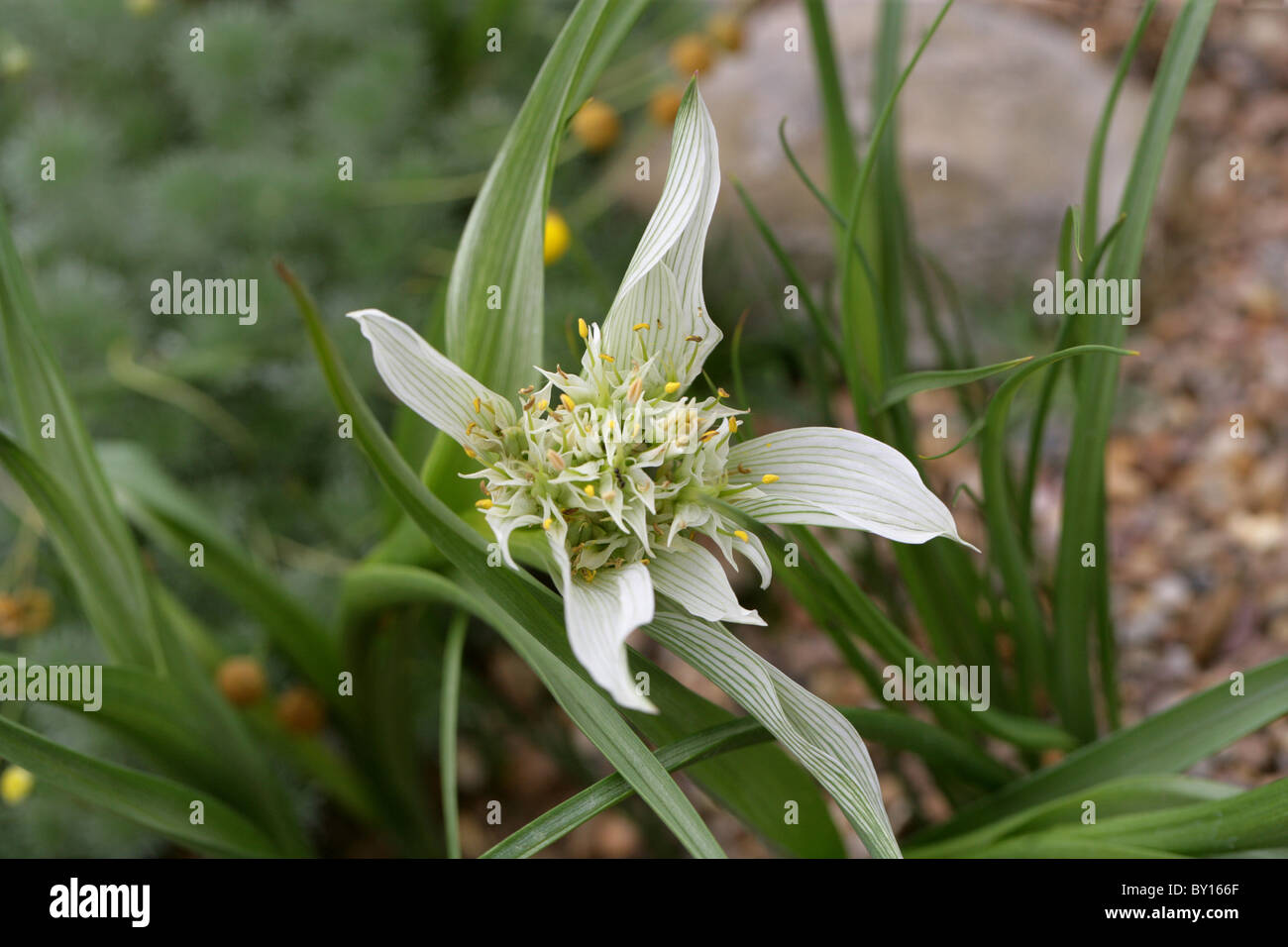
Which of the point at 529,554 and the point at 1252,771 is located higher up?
the point at 529,554

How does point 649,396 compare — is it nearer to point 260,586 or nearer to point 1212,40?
point 260,586

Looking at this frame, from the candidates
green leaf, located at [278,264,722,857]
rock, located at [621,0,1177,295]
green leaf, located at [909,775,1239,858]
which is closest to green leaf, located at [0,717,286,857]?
green leaf, located at [278,264,722,857]

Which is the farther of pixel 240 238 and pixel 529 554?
pixel 240 238

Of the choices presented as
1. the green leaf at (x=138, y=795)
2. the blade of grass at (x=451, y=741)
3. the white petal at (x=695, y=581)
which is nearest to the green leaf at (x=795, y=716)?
the white petal at (x=695, y=581)

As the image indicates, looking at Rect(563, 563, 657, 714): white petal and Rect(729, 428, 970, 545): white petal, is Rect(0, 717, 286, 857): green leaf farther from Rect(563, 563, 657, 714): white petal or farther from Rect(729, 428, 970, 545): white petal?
Rect(729, 428, 970, 545): white petal

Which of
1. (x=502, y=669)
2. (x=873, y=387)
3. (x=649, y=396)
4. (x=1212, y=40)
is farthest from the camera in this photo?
(x=1212, y=40)

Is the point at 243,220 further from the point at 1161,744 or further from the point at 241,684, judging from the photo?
the point at 1161,744
